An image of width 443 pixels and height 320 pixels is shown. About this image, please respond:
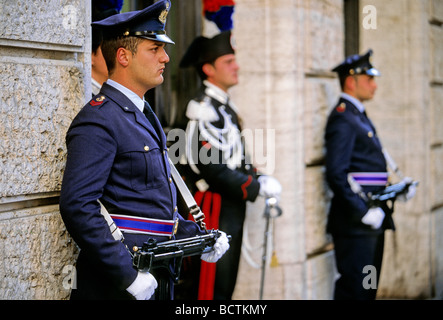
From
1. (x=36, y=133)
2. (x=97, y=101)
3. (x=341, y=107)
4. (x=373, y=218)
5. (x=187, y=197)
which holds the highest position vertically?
(x=341, y=107)

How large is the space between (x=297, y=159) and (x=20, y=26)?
2.98 meters

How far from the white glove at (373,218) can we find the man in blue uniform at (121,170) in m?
2.53

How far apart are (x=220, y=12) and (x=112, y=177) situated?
7.99 feet

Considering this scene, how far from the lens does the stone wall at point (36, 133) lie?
2.39 m

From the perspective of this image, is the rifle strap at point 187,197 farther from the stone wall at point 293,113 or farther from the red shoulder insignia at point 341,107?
the red shoulder insignia at point 341,107

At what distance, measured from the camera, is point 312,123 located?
17.0 ft

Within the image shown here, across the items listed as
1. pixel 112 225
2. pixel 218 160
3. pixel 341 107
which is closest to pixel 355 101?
pixel 341 107

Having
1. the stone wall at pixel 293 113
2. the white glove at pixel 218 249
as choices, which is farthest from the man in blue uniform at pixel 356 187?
→ the white glove at pixel 218 249

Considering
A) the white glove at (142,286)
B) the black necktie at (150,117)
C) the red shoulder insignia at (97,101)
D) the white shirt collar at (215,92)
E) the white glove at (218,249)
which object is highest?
the white shirt collar at (215,92)

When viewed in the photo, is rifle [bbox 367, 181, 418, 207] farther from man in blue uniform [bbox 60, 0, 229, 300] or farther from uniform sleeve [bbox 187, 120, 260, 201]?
man in blue uniform [bbox 60, 0, 229, 300]

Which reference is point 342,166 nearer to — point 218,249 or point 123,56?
point 218,249

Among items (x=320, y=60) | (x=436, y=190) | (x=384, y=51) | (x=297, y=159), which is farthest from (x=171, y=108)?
(x=436, y=190)

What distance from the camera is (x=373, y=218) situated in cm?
481

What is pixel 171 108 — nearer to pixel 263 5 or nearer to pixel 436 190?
pixel 263 5
